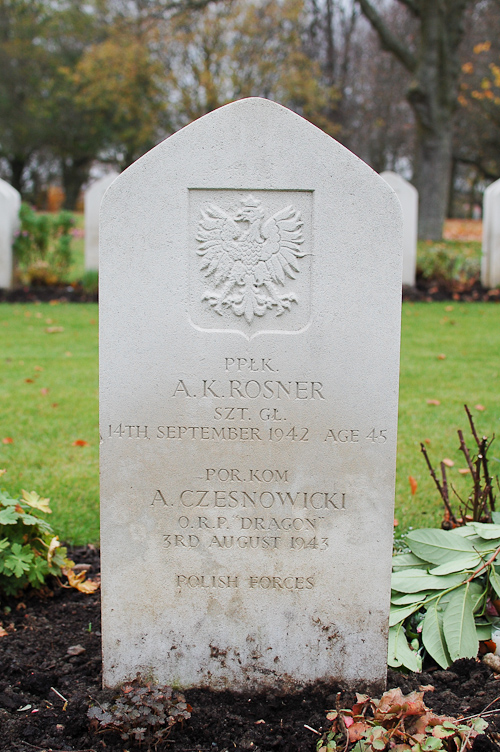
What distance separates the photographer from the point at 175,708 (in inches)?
90.3

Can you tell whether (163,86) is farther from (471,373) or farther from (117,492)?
(117,492)

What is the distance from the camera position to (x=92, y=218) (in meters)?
12.0

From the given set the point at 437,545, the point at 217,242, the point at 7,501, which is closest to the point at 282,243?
the point at 217,242

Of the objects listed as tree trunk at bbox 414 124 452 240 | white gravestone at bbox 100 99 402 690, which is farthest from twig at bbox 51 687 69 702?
tree trunk at bbox 414 124 452 240

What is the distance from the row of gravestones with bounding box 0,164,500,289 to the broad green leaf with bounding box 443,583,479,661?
9.39 metres

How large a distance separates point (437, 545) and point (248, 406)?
1137 mm

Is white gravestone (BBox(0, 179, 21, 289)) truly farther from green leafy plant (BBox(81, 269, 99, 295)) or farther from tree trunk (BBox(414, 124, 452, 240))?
tree trunk (BBox(414, 124, 452, 240))

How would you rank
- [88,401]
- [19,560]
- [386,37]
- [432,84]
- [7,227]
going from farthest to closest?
1. [386,37]
2. [432,84]
3. [7,227]
4. [88,401]
5. [19,560]

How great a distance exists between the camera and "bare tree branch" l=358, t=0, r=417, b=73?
49.5 ft

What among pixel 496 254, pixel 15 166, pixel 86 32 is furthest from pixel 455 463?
pixel 15 166

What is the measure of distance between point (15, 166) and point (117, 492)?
35.0 m

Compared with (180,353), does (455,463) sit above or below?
below

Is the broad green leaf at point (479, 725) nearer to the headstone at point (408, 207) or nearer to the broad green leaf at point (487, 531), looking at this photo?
the broad green leaf at point (487, 531)

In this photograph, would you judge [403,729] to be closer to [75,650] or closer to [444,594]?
[444,594]
